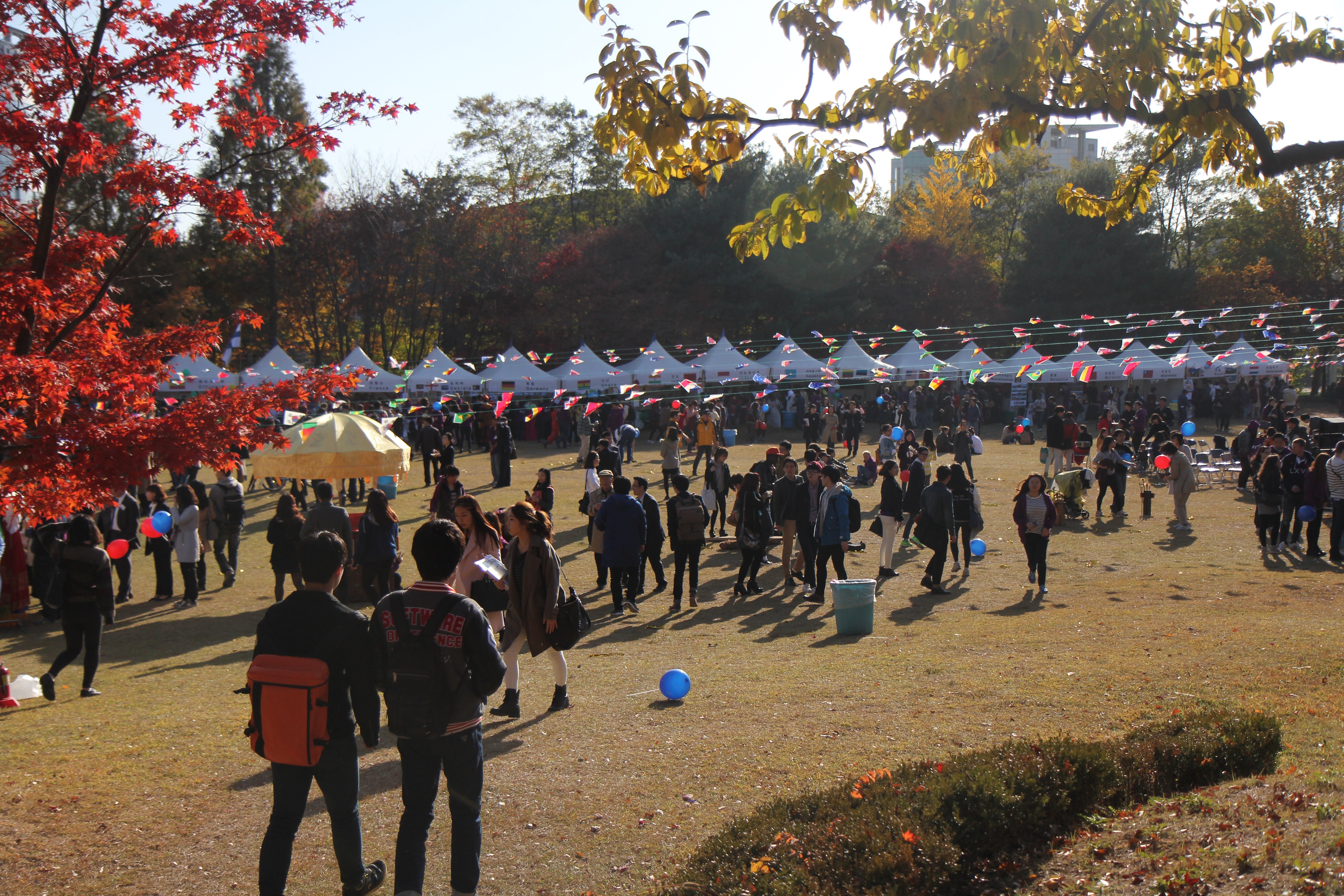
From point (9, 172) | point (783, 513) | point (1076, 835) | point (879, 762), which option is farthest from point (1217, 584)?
point (9, 172)

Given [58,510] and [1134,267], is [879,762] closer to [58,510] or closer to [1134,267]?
[58,510]

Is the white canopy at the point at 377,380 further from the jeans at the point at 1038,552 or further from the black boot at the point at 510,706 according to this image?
the black boot at the point at 510,706

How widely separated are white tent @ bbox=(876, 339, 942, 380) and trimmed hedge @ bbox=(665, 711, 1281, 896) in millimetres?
26107

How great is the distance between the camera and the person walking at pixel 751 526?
37.2 ft

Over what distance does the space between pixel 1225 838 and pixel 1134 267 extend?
43.9 metres

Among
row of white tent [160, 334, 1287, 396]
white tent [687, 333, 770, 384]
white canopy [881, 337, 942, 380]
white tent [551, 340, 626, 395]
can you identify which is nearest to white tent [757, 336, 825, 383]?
row of white tent [160, 334, 1287, 396]

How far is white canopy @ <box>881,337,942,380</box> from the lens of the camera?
101 feet

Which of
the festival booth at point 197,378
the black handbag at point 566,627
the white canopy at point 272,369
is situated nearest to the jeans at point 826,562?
the black handbag at point 566,627

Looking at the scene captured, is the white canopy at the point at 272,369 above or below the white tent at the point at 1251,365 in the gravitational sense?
above

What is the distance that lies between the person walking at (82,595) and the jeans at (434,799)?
502 centimetres

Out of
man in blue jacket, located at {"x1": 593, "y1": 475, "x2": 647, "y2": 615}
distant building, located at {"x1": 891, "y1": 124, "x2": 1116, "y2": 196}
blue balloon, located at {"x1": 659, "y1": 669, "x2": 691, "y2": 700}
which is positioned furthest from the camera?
distant building, located at {"x1": 891, "y1": 124, "x2": 1116, "y2": 196}

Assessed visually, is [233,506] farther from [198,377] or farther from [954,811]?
[198,377]

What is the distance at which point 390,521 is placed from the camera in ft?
32.4

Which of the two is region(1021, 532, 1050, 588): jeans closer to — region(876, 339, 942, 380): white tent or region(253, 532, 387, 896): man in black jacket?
region(253, 532, 387, 896): man in black jacket
